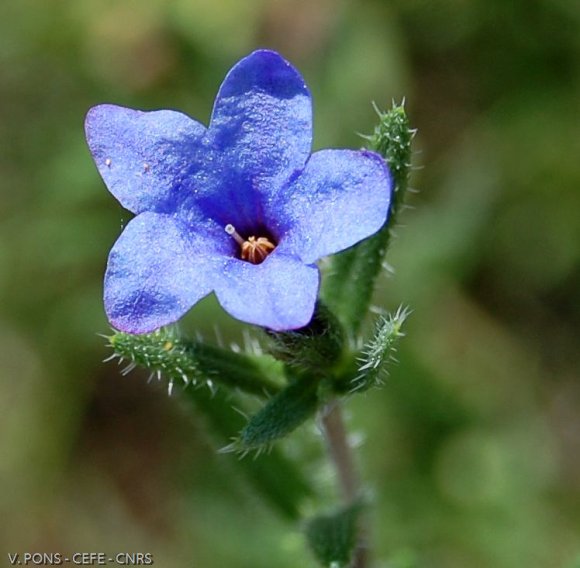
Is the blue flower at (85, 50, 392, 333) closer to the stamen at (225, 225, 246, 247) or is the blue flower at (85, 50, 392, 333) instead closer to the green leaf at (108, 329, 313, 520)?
the stamen at (225, 225, 246, 247)

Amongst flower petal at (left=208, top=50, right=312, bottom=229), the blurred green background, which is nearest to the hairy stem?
flower petal at (left=208, top=50, right=312, bottom=229)

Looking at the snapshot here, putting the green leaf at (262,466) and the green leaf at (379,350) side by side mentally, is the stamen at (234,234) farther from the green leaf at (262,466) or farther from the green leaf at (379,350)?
the green leaf at (262,466)

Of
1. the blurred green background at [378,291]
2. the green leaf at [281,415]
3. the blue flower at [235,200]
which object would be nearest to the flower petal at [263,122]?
the blue flower at [235,200]

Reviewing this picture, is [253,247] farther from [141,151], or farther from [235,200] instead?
[141,151]

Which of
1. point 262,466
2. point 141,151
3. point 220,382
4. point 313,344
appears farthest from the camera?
point 262,466

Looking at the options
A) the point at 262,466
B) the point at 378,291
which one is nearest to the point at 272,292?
the point at 262,466

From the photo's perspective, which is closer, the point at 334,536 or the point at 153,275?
the point at 153,275
